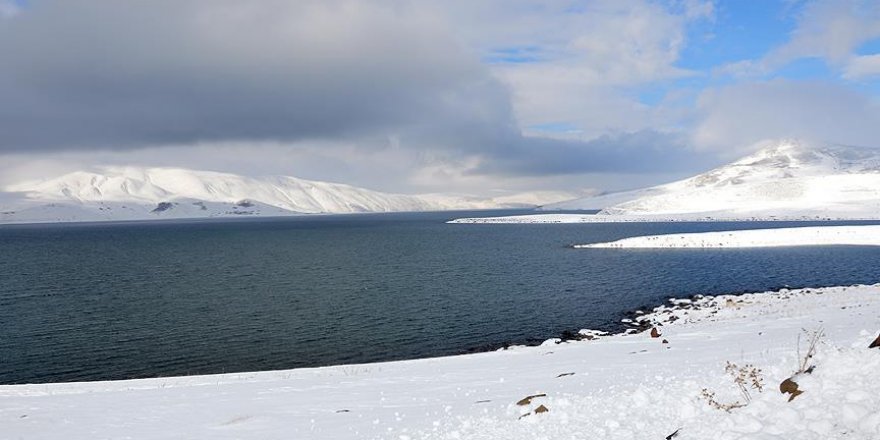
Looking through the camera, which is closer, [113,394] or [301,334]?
[113,394]

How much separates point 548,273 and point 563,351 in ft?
169

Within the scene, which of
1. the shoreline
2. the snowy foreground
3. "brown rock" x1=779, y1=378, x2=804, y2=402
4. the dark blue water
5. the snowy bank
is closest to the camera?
the snowy foreground

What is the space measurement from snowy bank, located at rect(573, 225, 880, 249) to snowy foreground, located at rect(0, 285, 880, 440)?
92978 mm

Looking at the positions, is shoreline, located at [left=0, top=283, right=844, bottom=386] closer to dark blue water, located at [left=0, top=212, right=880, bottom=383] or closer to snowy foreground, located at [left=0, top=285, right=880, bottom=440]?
dark blue water, located at [left=0, top=212, right=880, bottom=383]

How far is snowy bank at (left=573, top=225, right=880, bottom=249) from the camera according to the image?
107250mm

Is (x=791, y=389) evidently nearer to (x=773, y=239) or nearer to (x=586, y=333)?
(x=586, y=333)

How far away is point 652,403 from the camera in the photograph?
490 inches

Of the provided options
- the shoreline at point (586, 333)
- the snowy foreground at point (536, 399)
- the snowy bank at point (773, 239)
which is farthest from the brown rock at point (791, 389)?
the snowy bank at point (773, 239)

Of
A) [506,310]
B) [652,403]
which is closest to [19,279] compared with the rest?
[506,310]

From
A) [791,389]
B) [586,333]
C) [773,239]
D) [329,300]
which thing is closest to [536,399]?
[791,389]

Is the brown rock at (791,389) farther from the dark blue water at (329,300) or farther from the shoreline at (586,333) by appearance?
the dark blue water at (329,300)

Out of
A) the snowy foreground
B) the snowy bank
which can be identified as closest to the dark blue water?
the snowy bank

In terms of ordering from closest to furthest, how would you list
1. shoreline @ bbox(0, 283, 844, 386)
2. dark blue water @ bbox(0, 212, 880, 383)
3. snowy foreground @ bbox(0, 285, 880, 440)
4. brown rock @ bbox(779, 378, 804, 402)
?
snowy foreground @ bbox(0, 285, 880, 440)
brown rock @ bbox(779, 378, 804, 402)
shoreline @ bbox(0, 283, 844, 386)
dark blue water @ bbox(0, 212, 880, 383)

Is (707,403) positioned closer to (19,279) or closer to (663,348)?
(663,348)
